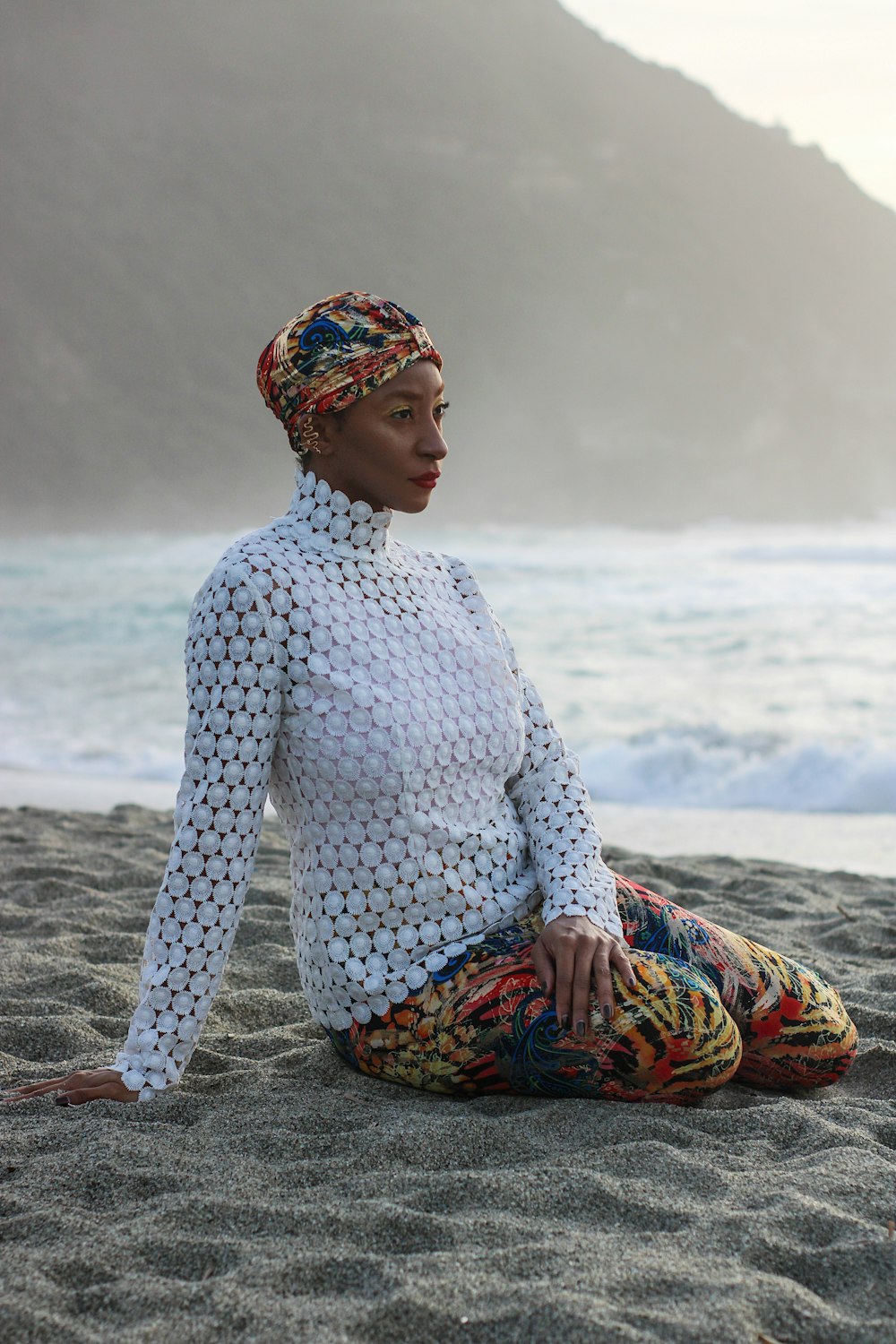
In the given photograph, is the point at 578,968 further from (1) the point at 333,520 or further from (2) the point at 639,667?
(2) the point at 639,667

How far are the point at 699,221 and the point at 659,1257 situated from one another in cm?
8278

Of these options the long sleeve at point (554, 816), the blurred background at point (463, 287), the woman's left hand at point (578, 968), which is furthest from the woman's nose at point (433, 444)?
the blurred background at point (463, 287)

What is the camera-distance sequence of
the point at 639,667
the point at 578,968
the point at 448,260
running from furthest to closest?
the point at 448,260
the point at 639,667
the point at 578,968

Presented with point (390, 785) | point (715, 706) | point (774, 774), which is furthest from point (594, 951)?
point (715, 706)

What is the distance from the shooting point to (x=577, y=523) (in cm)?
6203

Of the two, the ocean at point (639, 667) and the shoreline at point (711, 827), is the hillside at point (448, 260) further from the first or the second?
the shoreline at point (711, 827)

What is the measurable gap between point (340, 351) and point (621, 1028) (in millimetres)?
1137

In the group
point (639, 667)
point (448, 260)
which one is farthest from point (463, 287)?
point (639, 667)

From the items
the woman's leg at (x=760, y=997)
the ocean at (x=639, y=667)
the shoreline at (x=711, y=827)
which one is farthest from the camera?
the ocean at (x=639, y=667)

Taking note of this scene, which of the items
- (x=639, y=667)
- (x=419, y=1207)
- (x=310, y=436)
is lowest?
(x=419, y=1207)

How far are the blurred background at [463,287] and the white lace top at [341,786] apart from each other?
1811cm

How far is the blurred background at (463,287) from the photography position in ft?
163

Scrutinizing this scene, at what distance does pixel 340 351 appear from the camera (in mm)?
1921

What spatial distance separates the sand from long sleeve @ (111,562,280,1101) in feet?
0.79
